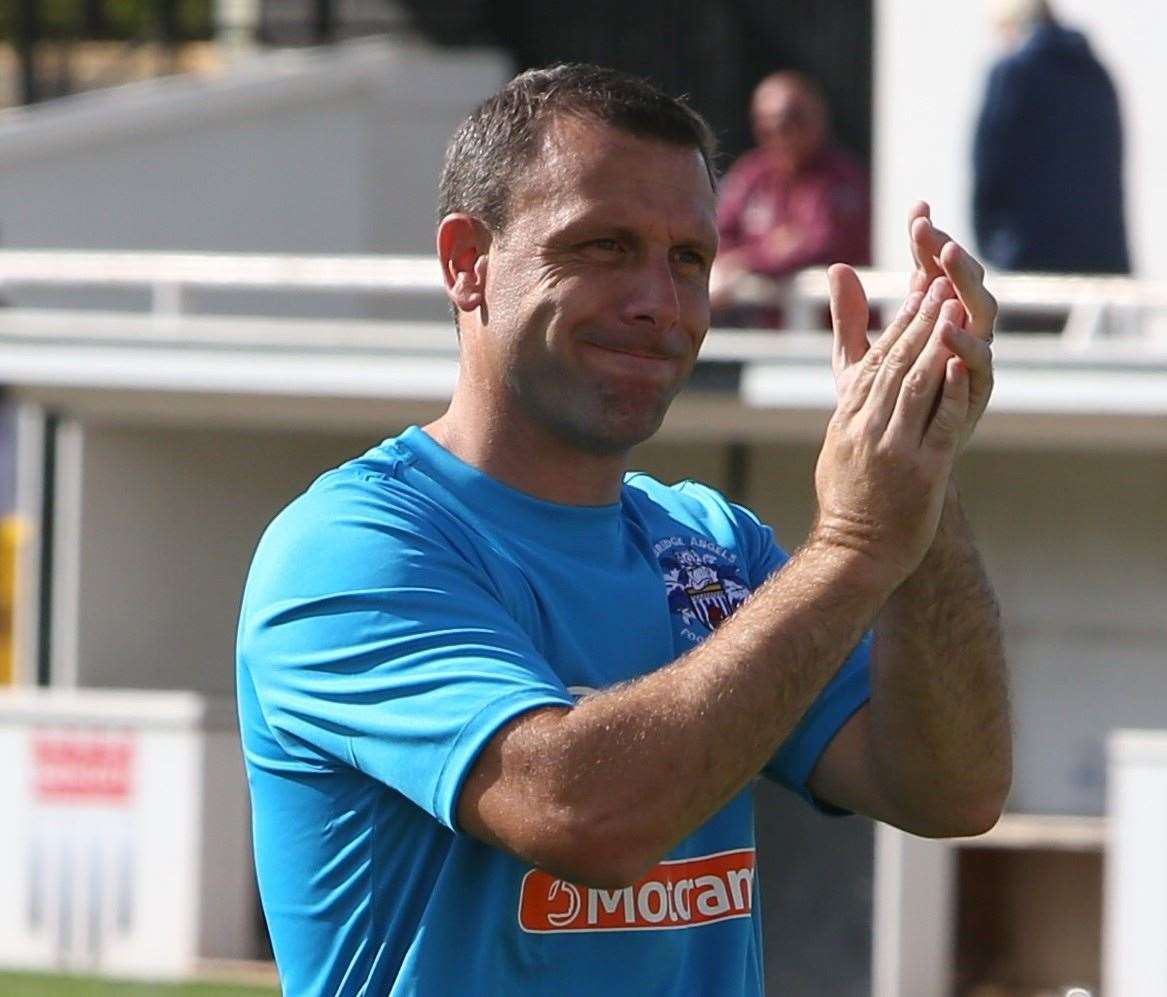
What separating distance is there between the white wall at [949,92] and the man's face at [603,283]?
311 inches

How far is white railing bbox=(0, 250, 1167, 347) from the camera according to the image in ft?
29.2

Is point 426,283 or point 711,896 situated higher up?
point 426,283

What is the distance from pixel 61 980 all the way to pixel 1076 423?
4476 millimetres

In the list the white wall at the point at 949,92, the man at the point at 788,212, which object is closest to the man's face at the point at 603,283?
the man at the point at 788,212

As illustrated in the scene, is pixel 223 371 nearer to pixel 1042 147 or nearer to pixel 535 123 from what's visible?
pixel 1042 147

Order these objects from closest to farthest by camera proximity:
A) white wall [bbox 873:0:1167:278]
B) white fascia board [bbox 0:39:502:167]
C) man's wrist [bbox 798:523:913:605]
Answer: man's wrist [bbox 798:523:913:605]
white wall [bbox 873:0:1167:278]
white fascia board [bbox 0:39:502:167]

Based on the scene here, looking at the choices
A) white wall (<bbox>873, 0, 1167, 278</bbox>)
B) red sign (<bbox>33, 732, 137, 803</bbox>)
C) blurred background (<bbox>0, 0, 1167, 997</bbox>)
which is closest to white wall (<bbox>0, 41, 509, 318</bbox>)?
blurred background (<bbox>0, 0, 1167, 997</bbox>)

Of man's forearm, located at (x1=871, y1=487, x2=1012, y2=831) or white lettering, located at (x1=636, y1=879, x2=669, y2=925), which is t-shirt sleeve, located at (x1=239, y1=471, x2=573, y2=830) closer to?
white lettering, located at (x1=636, y1=879, x2=669, y2=925)

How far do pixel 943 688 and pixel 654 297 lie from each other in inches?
20.5

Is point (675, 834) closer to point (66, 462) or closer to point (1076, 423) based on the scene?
point (1076, 423)

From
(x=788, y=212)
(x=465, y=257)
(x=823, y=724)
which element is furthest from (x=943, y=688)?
(x=788, y=212)

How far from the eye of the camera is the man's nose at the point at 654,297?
103 inches

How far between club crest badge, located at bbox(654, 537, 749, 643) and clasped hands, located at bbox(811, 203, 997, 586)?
0.31m

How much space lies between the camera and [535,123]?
2.67m
